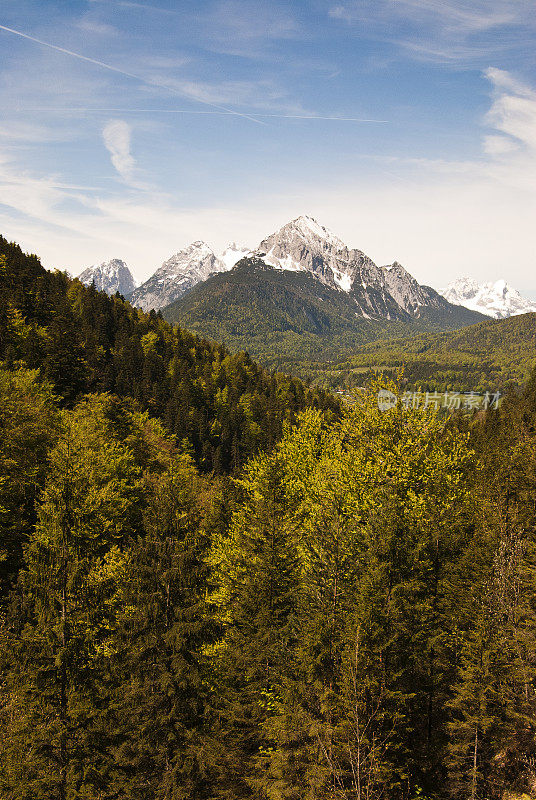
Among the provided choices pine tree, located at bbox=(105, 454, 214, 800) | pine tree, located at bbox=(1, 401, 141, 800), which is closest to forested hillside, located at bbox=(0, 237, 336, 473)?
pine tree, located at bbox=(1, 401, 141, 800)

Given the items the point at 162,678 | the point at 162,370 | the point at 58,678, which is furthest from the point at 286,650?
the point at 162,370

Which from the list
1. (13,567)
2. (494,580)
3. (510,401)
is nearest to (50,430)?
(13,567)

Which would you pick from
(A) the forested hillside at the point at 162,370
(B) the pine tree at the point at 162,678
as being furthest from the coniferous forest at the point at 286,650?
(A) the forested hillside at the point at 162,370

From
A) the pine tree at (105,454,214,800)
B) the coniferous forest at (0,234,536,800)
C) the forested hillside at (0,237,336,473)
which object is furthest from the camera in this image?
the forested hillside at (0,237,336,473)

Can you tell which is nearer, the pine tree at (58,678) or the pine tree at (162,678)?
the pine tree at (58,678)

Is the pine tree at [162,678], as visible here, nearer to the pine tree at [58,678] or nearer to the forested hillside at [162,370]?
the pine tree at [58,678]

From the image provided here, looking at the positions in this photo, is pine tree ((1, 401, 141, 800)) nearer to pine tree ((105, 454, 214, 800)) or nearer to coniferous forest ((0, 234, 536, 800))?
coniferous forest ((0, 234, 536, 800))

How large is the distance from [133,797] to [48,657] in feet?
19.5

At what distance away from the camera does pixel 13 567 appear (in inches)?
1113

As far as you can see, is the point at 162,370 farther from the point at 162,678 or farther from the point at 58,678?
the point at 162,678

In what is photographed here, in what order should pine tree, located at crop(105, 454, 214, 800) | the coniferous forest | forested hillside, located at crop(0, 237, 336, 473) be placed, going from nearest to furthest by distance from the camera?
the coniferous forest
pine tree, located at crop(105, 454, 214, 800)
forested hillside, located at crop(0, 237, 336, 473)

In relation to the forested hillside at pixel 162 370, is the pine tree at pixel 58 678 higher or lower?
lower

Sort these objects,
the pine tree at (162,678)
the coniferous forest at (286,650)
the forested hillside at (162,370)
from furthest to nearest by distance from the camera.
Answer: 1. the forested hillside at (162,370)
2. the pine tree at (162,678)
3. the coniferous forest at (286,650)

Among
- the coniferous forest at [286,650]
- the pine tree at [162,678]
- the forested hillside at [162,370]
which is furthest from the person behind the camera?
the forested hillside at [162,370]
